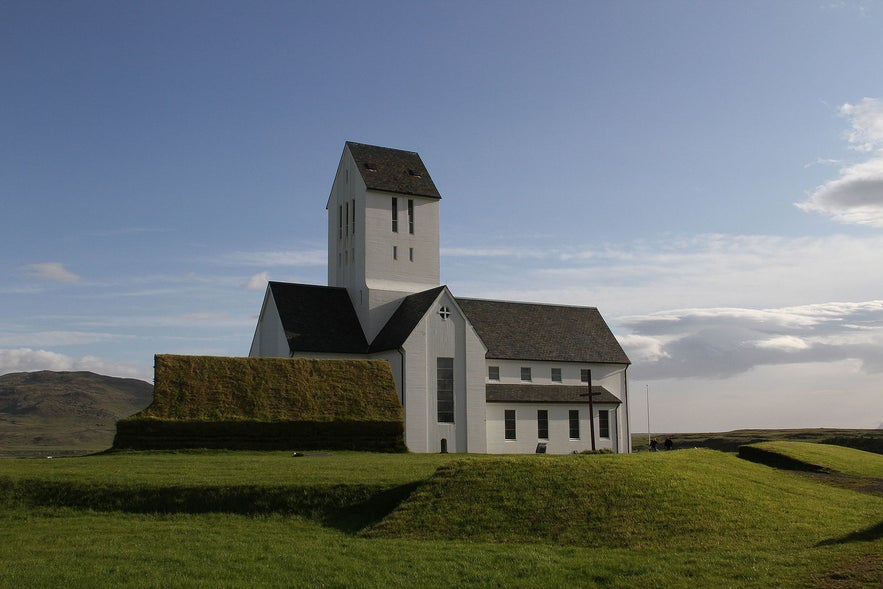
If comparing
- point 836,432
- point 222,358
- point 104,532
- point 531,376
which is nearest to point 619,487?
point 104,532

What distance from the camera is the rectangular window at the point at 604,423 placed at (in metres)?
52.0

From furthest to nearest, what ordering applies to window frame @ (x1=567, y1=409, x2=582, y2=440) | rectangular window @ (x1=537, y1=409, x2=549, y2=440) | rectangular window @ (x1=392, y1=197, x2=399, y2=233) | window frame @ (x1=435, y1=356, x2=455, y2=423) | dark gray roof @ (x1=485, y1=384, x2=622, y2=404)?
rectangular window @ (x1=392, y1=197, x2=399, y2=233), window frame @ (x1=567, y1=409, x2=582, y2=440), rectangular window @ (x1=537, y1=409, x2=549, y2=440), dark gray roof @ (x1=485, y1=384, x2=622, y2=404), window frame @ (x1=435, y1=356, x2=455, y2=423)

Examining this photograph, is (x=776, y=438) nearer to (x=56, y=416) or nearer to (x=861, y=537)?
(x=861, y=537)

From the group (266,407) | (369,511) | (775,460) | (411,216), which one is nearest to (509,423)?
(411,216)

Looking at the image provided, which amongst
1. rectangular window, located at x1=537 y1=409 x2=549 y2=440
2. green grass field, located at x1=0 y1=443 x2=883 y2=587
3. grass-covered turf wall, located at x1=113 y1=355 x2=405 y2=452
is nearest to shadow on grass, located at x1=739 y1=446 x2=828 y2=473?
green grass field, located at x1=0 y1=443 x2=883 y2=587

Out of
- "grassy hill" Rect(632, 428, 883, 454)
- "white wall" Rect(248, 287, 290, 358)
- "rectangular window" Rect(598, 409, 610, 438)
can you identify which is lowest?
"grassy hill" Rect(632, 428, 883, 454)

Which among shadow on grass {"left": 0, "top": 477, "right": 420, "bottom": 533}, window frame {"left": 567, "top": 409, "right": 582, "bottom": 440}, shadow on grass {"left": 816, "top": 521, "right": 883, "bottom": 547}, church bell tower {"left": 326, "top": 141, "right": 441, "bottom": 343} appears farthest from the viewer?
window frame {"left": 567, "top": 409, "right": 582, "bottom": 440}

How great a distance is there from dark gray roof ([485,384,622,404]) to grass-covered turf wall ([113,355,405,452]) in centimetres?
1129

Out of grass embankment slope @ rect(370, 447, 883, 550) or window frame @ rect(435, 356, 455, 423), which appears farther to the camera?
window frame @ rect(435, 356, 455, 423)

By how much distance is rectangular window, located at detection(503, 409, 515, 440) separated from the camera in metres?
48.8

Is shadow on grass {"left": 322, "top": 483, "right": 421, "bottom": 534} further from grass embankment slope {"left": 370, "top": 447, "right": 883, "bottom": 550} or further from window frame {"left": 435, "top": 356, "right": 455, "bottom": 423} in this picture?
window frame {"left": 435, "top": 356, "right": 455, "bottom": 423}

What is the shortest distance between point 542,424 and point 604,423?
5060 mm

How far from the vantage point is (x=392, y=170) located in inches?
2082

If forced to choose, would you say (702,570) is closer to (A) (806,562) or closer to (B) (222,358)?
(A) (806,562)
